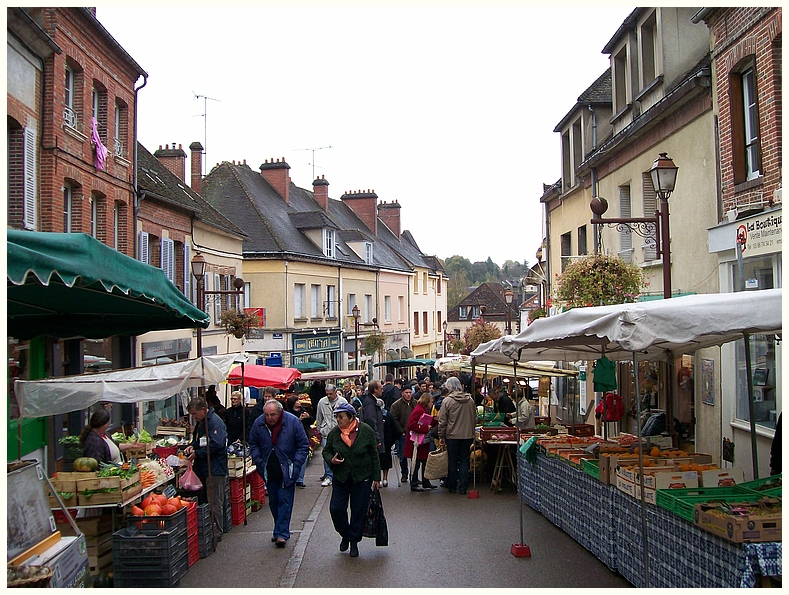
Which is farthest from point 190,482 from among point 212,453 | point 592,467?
point 592,467

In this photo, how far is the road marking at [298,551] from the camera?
7578 mm

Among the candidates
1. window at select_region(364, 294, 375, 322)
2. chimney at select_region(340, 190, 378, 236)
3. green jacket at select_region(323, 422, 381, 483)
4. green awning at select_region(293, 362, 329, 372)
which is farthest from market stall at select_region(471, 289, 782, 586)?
chimney at select_region(340, 190, 378, 236)

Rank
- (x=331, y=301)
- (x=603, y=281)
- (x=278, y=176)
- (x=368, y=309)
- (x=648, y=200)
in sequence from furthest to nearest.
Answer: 1. (x=368, y=309)
2. (x=278, y=176)
3. (x=331, y=301)
4. (x=648, y=200)
5. (x=603, y=281)

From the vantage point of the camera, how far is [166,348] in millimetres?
22500

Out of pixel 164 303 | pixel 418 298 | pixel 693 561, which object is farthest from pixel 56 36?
pixel 418 298

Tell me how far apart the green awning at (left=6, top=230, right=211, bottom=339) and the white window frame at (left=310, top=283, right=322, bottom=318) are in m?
28.4

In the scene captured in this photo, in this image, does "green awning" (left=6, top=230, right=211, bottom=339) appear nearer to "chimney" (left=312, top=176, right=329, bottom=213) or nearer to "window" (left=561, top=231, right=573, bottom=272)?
"window" (left=561, top=231, right=573, bottom=272)

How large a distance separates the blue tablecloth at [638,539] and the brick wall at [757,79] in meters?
4.92

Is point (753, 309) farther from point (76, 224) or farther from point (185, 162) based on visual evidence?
point (185, 162)

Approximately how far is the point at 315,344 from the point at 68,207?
22.5 metres

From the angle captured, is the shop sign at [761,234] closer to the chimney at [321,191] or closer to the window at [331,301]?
the window at [331,301]

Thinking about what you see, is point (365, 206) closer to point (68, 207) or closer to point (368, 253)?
point (368, 253)

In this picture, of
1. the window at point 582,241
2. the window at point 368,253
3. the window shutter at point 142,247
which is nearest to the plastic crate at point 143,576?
the window shutter at point 142,247

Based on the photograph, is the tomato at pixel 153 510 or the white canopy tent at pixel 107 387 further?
the white canopy tent at pixel 107 387
